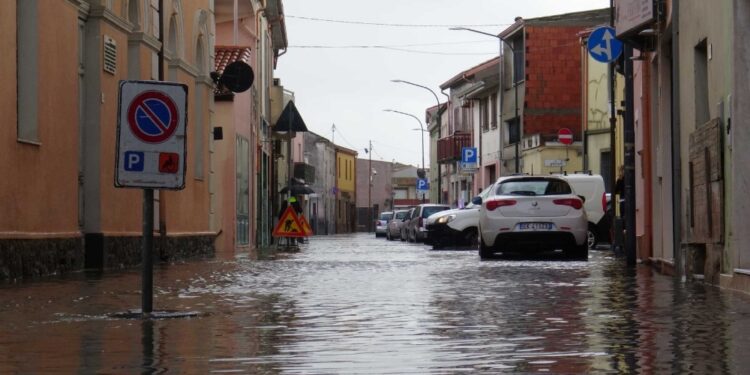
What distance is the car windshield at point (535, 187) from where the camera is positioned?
25875 millimetres

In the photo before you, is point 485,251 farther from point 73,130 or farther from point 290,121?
point 290,121

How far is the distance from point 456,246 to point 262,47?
1608 cm

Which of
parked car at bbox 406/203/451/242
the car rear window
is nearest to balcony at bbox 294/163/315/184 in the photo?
parked car at bbox 406/203/451/242

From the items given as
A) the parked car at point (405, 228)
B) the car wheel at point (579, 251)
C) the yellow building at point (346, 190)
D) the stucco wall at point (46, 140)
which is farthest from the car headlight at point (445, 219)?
the yellow building at point (346, 190)

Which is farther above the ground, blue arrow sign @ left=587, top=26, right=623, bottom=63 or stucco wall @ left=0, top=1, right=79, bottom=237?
blue arrow sign @ left=587, top=26, right=623, bottom=63

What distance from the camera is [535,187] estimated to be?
26.0 meters

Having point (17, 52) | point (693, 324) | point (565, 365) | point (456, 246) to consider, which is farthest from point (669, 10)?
point (456, 246)

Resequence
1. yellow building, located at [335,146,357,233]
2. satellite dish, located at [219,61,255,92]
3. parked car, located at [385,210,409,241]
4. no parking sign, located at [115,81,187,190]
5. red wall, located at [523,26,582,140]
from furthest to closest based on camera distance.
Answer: yellow building, located at [335,146,357,233], parked car, located at [385,210,409,241], red wall, located at [523,26,582,140], satellite dish, located at [219,61,255,92], no parking sign, located at [115,81,187,190]

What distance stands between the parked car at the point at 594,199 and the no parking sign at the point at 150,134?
86.2ft

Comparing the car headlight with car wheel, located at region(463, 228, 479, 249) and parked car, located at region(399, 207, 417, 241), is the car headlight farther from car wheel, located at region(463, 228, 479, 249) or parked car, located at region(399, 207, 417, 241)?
parked car, located at region(399, 207, 417, 241)

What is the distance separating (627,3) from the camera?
851 inches

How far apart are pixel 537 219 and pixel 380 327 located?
15651mm

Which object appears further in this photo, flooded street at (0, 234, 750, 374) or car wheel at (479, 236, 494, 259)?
car wheel at (479, 236, 494, 259)

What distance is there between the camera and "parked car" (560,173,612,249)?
37.1 m
